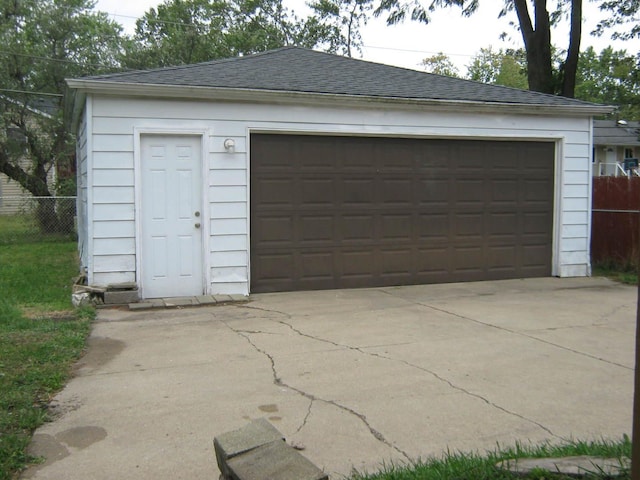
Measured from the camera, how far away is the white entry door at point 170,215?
8562 mm

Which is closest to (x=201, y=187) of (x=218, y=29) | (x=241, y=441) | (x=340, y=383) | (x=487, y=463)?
(x=340, y=383)

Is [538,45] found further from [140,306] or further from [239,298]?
[140,306]

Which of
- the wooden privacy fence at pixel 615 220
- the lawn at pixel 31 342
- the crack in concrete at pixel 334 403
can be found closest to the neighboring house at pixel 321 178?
the lawn at pixel 31 342

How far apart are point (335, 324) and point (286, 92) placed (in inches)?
141

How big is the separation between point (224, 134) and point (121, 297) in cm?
267

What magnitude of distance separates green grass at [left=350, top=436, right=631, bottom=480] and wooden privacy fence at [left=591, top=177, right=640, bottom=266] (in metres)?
8.85

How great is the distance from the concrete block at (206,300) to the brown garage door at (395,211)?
776mm

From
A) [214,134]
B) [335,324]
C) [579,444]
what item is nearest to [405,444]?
[579,444]

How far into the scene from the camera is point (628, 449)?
3396 millimetres

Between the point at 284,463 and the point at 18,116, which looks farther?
the point at 18,116

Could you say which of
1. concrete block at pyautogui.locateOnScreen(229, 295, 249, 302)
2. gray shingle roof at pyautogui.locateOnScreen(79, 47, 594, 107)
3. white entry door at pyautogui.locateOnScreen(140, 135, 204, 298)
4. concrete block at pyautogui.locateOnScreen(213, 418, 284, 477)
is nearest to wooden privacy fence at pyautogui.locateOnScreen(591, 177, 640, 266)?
gray shingle roof at pyautogui.locateOnScreen(79, 47, 594, 107)

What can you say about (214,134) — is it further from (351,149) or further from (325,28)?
(325,28)

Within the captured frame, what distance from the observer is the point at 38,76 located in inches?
757

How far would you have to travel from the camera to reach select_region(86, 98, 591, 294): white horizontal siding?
27.3ft
